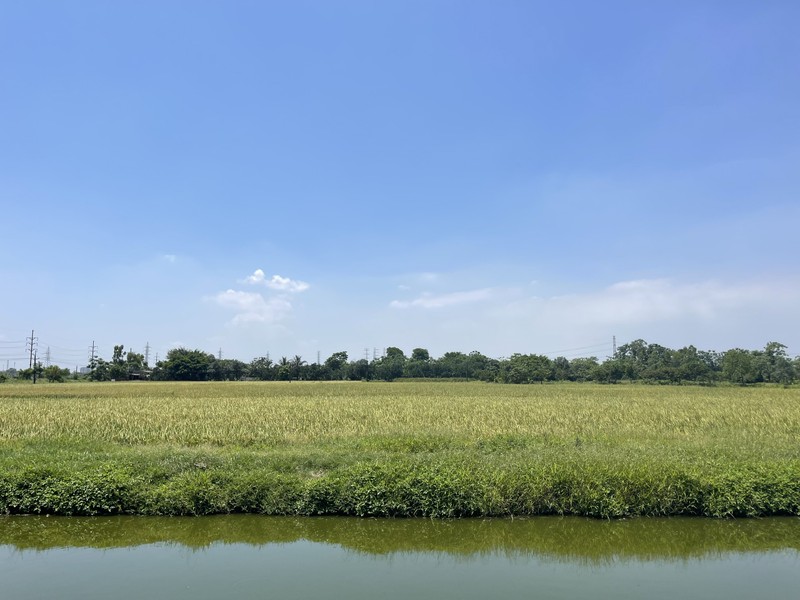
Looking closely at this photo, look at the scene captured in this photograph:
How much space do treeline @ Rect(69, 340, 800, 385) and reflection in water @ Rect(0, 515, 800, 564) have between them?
9415 centimetres

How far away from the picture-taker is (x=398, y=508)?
1059cm

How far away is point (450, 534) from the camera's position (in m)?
9.62

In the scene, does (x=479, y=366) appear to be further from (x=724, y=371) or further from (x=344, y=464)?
(x=344, y=464)

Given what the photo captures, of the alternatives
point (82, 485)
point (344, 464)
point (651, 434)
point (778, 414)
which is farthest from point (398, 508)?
point (778, 414)

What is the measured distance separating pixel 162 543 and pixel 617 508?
27.3 ft

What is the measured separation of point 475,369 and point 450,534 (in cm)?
11678

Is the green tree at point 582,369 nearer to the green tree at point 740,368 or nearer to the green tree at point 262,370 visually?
the green tree at point 740,368

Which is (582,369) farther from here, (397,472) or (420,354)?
(397,472)

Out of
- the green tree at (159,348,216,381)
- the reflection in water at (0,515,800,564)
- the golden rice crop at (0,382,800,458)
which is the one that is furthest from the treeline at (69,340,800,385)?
the reflection in water at (0,515,800,564)

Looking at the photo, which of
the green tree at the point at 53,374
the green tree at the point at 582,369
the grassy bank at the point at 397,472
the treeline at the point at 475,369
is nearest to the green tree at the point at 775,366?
the treeline at the point at 475,369

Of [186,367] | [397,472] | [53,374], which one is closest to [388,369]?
[186,367]

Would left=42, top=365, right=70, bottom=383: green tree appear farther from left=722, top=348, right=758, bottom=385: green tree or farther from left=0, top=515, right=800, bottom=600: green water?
left=722, top=348, right=758, bottom=385: green tree

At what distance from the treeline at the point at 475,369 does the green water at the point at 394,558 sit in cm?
9484

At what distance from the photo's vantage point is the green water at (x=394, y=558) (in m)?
7.36
